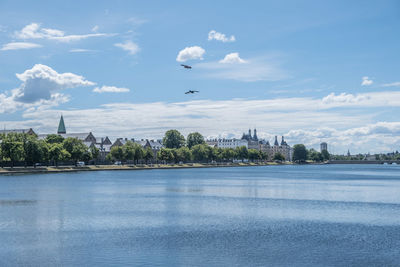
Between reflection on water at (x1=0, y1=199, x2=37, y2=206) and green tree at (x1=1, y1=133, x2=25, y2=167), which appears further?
green tree at (x1=1, y1=133, x2=25, y2=167)

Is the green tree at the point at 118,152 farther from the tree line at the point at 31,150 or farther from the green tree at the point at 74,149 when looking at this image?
the green tree at the point at 74,149

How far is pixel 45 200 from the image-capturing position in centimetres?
5719

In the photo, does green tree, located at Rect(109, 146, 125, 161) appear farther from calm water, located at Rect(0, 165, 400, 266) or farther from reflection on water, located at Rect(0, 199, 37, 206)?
reflection on water, located at Rect(0, 199, 37, 206)

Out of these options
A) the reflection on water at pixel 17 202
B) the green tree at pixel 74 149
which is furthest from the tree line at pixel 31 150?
the reflection on water at pixel 17 202

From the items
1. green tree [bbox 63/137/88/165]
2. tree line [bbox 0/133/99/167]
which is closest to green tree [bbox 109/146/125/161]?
tree line [bbox 0/133/99/167]

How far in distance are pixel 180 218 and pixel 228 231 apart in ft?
26.2

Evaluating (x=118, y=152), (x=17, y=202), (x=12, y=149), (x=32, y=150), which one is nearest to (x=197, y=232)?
(x=17, y=202)

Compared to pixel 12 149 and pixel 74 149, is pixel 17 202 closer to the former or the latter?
pixel 12 149

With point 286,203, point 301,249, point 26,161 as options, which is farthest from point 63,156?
point 301,249

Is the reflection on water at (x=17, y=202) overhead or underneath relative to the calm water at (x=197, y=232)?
overhead

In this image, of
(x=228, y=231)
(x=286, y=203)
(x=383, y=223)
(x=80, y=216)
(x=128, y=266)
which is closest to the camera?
(x=128, y=266)

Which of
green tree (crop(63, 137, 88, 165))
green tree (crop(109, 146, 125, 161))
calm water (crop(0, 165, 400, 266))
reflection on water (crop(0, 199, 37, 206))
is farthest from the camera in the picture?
green tree (crop(109, 146, 125, 161))

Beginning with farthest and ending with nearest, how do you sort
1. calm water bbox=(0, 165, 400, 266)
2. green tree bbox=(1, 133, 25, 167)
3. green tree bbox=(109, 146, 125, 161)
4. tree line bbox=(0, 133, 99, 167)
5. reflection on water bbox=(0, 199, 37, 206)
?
1. green tree bbox=(109, 146, 125, 161)
2. tree line bbox=(0, 133, 99, 167)
3. green tree bbox=(1, 133, 25, 167)
4. reflection on water bbox=(0, 199, 37, 206)
5. calm water bbox=(0, 165, 400, 266)

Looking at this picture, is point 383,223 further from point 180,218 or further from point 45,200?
point 45,200
